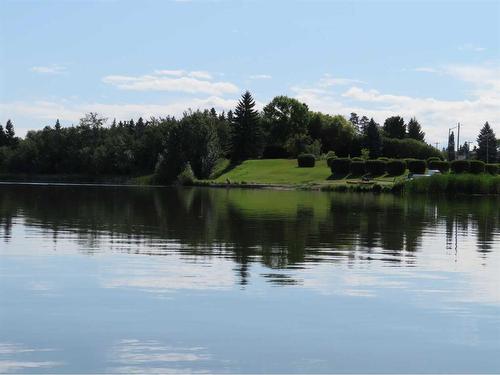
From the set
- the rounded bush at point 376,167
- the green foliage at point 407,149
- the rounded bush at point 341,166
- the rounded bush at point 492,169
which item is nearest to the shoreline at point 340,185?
the rounded bush at point 376,167

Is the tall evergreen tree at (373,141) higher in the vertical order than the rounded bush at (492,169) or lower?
higher

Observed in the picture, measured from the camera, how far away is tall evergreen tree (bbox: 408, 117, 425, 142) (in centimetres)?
16762

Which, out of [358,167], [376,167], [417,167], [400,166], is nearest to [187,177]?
[358,167]

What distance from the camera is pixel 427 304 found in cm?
1502

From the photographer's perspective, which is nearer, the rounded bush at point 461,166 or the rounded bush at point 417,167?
the rounded bush at point 461,166

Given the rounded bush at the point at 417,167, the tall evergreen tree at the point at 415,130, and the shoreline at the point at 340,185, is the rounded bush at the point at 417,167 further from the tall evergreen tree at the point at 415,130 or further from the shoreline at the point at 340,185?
the tall evergreen tree at the point at 415,130

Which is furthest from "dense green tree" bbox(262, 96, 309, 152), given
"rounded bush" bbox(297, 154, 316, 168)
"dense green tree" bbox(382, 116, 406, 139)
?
"rounded bush" bbox(297, 154, 316, 168)

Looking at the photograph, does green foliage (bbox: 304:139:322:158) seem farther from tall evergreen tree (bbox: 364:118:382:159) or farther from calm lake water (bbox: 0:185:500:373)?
calm lake water (bbox: 0:185:500:373)

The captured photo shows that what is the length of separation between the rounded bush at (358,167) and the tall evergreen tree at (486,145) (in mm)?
56115

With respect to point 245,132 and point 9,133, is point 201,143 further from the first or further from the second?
point 9,133

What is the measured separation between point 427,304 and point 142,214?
94.3 feet

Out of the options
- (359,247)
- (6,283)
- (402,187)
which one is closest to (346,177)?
(402,187)

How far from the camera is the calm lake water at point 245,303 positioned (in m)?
10.8

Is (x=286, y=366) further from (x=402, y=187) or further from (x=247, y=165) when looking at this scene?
(x=247, y=165)
